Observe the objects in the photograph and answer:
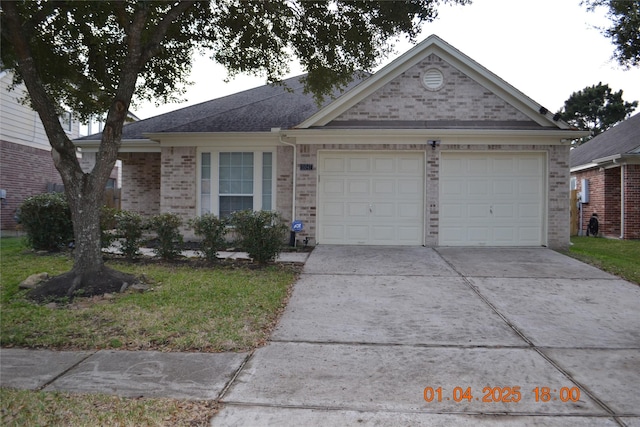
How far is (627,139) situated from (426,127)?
1162cm

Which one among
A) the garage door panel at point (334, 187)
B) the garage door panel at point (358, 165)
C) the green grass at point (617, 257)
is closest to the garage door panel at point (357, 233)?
the garage door panel at point (334, 187)

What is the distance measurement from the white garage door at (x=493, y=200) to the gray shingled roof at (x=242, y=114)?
3.71m

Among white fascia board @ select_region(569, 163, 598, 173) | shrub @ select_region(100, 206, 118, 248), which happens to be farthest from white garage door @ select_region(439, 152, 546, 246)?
white fascia board @ select_region(569, 163, 598, 173)

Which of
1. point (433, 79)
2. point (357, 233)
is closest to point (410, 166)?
point (357, 233)

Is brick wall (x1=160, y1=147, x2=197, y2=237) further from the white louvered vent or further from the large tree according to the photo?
the white louvered vent

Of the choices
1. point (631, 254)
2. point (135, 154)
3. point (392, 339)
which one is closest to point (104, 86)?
point (135, 154)

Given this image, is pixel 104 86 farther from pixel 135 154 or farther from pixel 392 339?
pixel 392 339

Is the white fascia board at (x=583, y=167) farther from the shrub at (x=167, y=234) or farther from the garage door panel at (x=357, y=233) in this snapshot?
the shrub at (x=167, y=234)

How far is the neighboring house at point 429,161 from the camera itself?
10836 millimetres

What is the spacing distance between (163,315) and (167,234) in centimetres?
374

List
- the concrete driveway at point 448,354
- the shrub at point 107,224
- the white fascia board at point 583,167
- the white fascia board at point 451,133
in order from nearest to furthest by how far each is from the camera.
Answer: the concrete driveway at point 448,354 → the shrub at point 107,224 → the white fascia board at point 451,133 → the white fascia board at point 583,167

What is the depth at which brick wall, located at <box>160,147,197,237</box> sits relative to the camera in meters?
12.0

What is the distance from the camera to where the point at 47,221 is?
9898mm

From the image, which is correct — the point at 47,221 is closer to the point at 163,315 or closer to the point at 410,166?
the point at 163,315
